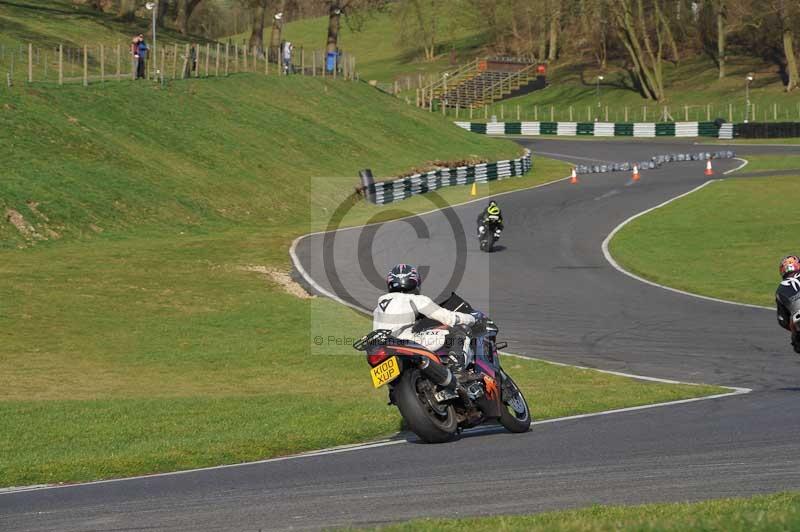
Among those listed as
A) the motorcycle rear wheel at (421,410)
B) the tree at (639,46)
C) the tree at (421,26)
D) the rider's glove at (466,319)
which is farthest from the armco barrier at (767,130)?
the motorcycle rear wheel at (421,410)

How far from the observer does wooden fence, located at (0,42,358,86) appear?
169 feet

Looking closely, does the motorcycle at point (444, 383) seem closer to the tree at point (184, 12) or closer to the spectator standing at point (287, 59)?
the spectator standing at point (287, 59)

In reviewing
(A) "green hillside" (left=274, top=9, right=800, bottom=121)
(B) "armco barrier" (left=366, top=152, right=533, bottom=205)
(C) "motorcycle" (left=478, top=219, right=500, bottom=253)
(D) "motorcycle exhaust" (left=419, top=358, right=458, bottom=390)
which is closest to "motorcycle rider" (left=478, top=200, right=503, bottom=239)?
(C) "motorcycle" (left=478, top=219, right=500, bottom=253)

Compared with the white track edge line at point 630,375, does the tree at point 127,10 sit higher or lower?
higher

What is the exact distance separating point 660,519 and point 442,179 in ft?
155

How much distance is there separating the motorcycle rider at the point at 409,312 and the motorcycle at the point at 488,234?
881 inches

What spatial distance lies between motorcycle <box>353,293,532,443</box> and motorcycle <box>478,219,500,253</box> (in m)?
21.7

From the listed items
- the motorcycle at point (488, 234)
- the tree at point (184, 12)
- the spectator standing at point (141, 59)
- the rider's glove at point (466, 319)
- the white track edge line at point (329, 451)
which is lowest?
the white track edge line at point (329, 451)

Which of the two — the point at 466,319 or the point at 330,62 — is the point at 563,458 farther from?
the point at 330,62

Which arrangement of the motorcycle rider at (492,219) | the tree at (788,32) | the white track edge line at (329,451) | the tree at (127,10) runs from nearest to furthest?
the white track edge line at (329,451)
the motorcycle rider at (492,219)
the tree at (127,10)
the tree at (788,32)

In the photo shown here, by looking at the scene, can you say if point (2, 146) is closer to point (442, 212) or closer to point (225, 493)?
point (442, 212)

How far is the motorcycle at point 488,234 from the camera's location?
1373 inches

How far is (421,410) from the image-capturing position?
11930 mm

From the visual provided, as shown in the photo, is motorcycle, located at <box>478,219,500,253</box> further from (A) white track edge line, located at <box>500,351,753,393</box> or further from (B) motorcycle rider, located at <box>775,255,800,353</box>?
(B) motorcycle rider, located at <box>775,255,800,353</box>
